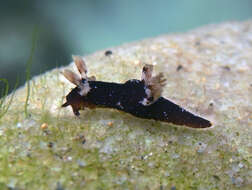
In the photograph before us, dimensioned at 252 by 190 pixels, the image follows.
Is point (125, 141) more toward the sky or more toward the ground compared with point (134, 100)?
more toward the ground

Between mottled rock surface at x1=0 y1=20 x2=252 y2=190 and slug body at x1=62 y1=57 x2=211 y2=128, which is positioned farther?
slug body at x1=62 y1=57 x2=211 y2=128

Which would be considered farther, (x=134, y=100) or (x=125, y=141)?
(x=134, y=100)

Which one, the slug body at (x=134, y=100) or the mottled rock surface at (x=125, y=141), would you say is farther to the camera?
the slug body at (x=134, y=100)

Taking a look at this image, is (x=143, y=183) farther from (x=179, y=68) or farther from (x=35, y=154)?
(x=179, y=68)
